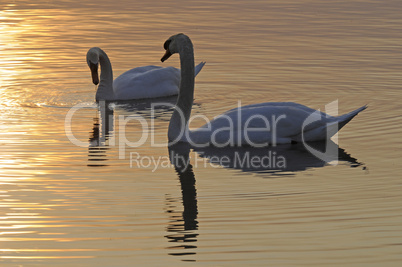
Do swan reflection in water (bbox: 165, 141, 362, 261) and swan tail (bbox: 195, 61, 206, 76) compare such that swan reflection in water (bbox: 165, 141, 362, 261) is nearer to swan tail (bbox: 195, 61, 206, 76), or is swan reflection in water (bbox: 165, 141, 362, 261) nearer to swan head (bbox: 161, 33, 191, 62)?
swan head (bbox: 161, 33, 191, 62)

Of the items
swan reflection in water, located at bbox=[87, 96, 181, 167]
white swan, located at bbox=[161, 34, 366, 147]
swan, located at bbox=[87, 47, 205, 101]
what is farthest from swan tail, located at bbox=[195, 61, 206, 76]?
white swan, located at bbox=[161, 34, 366, 147]

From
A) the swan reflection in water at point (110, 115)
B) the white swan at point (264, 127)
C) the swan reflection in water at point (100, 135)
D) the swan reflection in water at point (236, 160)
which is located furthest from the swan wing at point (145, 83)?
the swan reflection in water at point (236, 160)

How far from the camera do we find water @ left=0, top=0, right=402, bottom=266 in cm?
774

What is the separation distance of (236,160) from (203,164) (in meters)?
0.46

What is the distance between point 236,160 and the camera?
1115 centimetres

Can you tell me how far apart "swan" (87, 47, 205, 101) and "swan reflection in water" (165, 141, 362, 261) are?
4.02 m

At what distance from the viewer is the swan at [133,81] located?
1587 cm

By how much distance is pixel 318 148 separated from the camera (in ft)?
38.6

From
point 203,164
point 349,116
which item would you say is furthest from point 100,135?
point 349,116

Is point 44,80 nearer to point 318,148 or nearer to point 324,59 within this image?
point 324,59

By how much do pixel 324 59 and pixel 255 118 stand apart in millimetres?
6639

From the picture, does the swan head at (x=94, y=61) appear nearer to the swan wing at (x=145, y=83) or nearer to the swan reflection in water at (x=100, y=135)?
the swan wing at (x=145, y=83)

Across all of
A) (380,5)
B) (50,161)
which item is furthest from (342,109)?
(380,5)

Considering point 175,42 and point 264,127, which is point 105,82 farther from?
point 264,127
